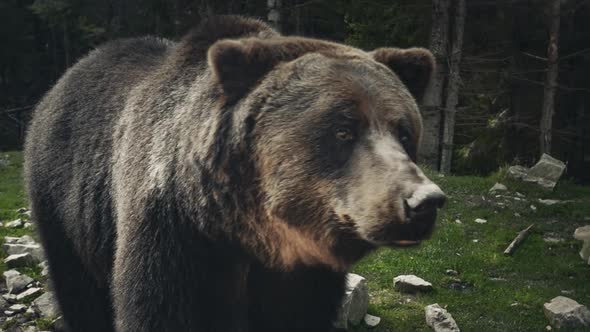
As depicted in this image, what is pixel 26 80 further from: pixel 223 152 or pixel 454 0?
pixel 223 152

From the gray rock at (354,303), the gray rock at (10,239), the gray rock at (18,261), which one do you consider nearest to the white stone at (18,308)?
the gray rock at (18,261)

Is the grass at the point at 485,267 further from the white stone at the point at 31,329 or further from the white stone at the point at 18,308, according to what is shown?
the white stone at the point at 31,329

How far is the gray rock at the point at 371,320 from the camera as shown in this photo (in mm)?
5055

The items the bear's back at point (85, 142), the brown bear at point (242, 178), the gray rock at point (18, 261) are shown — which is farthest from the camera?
the gray rock at point (18, 261)

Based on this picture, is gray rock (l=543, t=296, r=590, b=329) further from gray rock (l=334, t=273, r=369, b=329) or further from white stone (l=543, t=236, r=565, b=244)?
white stone (l=543, t=236, r=565, b=244)

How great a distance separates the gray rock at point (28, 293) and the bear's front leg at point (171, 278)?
252 cm

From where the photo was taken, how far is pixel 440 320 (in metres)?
5.02

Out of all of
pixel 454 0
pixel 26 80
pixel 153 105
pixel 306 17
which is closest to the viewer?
pixel 153 105

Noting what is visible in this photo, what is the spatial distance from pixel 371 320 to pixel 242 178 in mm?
2641

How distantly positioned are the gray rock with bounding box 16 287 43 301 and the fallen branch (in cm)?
453

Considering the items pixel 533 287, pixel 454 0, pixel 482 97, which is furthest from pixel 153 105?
pixel 482 97

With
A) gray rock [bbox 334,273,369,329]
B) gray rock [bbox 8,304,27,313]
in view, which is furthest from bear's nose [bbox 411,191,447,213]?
gray rock [bbox 8,304,27,313]

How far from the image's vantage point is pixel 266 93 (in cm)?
283

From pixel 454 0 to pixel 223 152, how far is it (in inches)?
A: 479
